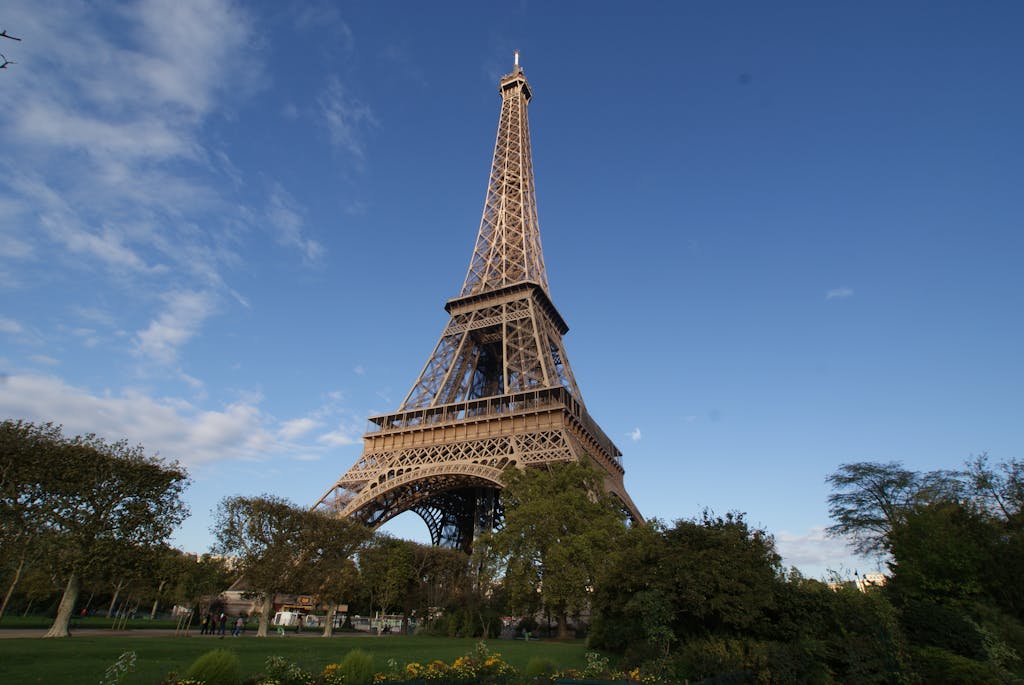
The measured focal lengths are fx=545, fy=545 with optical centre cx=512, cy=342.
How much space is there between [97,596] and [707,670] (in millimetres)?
52735

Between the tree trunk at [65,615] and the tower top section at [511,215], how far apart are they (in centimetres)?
3233

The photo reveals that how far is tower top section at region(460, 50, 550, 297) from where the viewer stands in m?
49.2

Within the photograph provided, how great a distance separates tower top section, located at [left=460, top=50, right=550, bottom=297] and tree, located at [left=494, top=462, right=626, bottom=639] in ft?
63.8

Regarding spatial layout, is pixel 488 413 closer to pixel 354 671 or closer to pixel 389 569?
pixel 389 569

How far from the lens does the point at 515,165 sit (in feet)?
189

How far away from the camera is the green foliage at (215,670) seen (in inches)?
313

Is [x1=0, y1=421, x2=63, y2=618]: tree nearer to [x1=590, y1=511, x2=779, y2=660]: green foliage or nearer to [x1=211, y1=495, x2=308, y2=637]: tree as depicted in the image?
[x1=211, y1=495, x2=308, y2=637]: tree

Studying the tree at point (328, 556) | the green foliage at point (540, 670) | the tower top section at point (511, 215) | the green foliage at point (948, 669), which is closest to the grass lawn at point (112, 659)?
the green foliage at point (540, 670)

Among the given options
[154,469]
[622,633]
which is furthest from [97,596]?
[622,633]

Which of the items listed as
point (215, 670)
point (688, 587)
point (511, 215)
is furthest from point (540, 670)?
point (511, 215)

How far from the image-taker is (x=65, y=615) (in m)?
19.8

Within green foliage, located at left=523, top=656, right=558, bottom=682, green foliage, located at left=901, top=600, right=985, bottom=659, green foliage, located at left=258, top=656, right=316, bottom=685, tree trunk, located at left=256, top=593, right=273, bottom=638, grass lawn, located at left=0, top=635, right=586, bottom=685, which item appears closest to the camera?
green foliage, located at left=258, top=656, right=316, bottom=685

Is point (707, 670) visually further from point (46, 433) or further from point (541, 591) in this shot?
point (46, 433)

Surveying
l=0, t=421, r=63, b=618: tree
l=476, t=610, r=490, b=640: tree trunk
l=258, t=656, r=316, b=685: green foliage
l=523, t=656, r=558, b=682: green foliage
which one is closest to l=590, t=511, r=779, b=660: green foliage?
l=523, t=656, r=558, b=682: green foliage
